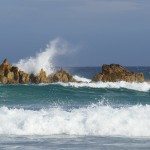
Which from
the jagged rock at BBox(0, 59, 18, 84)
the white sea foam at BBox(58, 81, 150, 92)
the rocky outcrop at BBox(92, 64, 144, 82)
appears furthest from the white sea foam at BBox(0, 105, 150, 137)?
the rocky outcrop at BBox(92, 64, 144, 82)

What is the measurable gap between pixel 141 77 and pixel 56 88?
8261 millimetres

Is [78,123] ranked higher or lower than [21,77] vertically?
lower

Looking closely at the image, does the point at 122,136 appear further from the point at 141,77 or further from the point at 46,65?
the point at 46,65

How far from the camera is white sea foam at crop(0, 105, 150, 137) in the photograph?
2144cm

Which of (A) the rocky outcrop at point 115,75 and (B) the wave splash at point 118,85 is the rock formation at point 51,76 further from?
(B) the wave splash at point 118,85

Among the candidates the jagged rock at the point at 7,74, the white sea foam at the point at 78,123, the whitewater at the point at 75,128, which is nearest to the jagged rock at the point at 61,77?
the jagged rock at the point at 7,74

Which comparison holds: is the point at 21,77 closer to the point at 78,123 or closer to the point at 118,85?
the point at 118,85

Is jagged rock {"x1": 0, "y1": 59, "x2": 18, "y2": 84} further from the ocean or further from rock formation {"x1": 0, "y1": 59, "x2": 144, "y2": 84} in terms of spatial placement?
the ocean

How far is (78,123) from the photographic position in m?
22.1

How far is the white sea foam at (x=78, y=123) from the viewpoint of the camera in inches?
844

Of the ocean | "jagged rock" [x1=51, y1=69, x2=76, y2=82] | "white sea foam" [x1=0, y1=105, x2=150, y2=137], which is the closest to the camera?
the ocean

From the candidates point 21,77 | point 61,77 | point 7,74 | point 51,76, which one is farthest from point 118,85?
point 7,74

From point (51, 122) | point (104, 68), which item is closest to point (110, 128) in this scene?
point (51, 122)

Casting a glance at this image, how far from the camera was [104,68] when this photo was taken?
45750 millimetres
